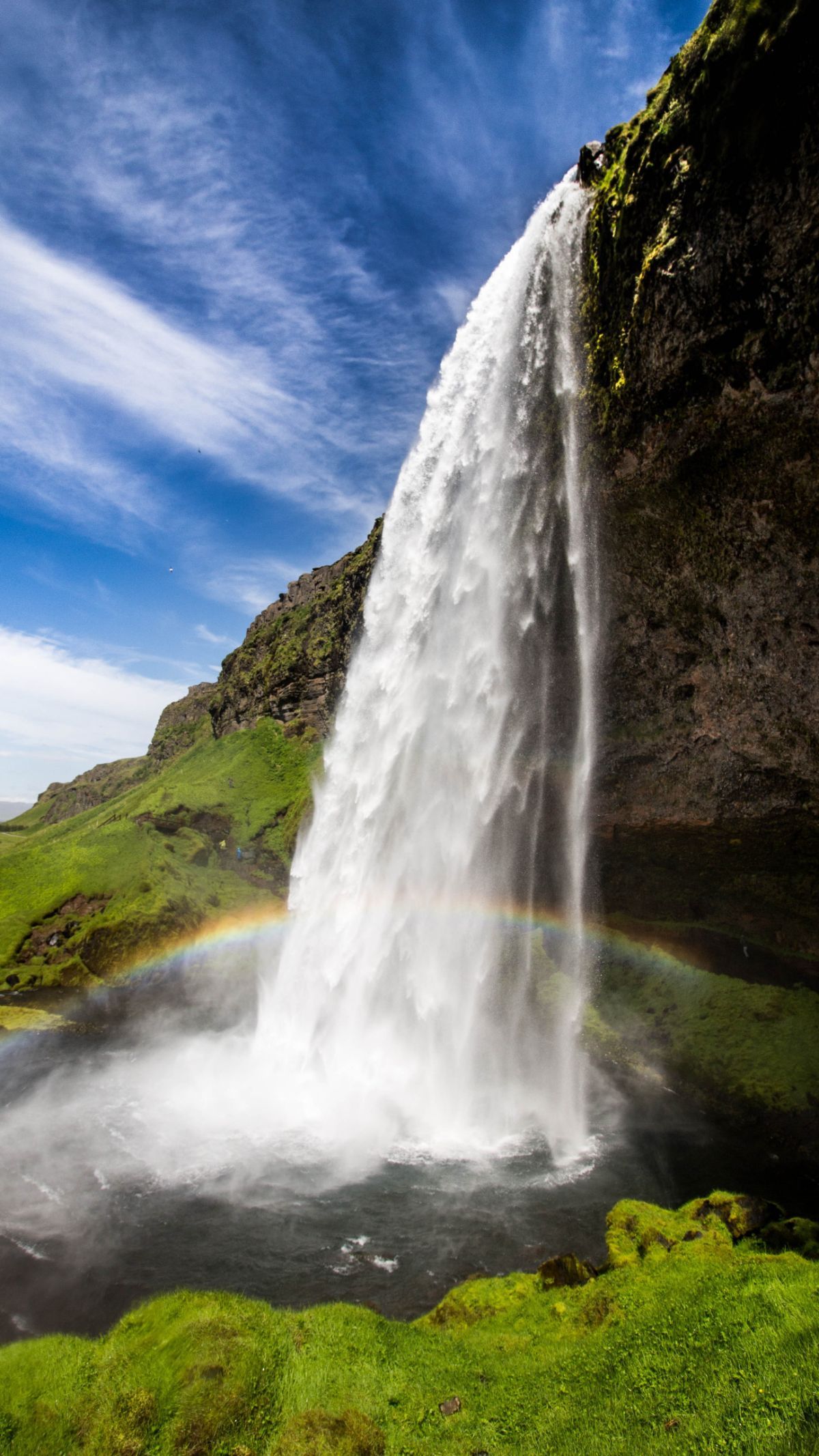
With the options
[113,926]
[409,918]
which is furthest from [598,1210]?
[113,926]

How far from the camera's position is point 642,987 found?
28.0 meters

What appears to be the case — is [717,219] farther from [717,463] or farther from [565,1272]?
[565,1272]

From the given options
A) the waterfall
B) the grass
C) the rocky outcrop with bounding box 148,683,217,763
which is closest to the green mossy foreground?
the waterfall

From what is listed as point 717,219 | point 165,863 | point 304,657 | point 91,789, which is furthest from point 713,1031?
point 91,789

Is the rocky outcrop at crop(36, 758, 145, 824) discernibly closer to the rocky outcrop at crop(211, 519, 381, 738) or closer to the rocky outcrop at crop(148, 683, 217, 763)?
the rocky outcrop at crop(148, 683, 217, 763)

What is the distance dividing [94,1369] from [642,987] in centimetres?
2402

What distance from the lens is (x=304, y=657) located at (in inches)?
2304

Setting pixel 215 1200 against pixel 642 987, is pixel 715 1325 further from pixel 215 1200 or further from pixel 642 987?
pixel 642 987

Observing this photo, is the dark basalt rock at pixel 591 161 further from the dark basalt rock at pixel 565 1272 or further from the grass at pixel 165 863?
the grass at pixel 165 863

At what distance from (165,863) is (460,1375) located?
37.7 meters

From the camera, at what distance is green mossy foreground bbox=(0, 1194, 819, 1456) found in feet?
22.6

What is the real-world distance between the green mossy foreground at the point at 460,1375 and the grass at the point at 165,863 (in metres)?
28.0

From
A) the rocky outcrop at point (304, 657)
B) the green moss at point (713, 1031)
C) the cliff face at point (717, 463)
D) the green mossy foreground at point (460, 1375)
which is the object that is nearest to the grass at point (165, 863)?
the rocky outcrop at point (304, 657)

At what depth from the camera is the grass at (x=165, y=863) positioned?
3500cm
